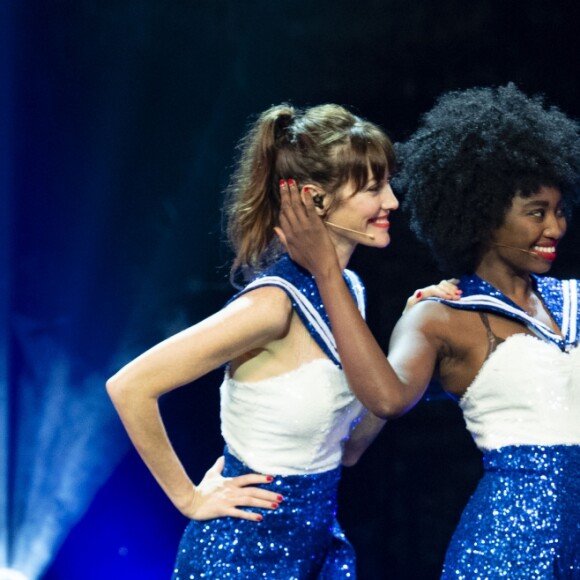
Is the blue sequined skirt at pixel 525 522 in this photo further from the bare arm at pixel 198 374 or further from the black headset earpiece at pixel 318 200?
the black headset earpiece at pixel 318 200

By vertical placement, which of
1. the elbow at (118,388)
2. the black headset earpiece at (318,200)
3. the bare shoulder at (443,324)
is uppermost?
the black headset earpiece at (318,200)

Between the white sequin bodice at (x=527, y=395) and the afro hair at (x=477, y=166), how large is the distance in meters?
0.29

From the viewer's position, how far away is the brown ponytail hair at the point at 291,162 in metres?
2.29

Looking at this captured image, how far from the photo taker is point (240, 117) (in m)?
3.51

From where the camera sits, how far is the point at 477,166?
2.40 metres

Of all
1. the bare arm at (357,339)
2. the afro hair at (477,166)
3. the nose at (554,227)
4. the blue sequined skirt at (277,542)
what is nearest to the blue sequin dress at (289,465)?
the blue sequined skirt at (277,542)

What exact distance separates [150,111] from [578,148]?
5.04 feet

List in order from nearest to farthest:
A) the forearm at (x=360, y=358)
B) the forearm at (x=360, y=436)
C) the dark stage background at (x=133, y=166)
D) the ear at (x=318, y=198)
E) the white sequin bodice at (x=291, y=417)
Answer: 1. the forearm at (x=360, y=358)
2. the white sequin bodice at (x=291, y=417)
3. the ear at (x=318, y=198)
4. the forearm at (x=360, y=436)
5. the dark stage background at (x=133, y=166)

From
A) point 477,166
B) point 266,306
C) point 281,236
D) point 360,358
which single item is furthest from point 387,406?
point 477,166

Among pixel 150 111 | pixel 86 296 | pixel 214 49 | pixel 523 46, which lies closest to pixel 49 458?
pixel 86 296

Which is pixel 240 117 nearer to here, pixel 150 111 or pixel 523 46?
pixel 150 111

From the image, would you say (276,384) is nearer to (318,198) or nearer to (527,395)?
(318,198)

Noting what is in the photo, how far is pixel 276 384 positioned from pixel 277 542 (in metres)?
0.33

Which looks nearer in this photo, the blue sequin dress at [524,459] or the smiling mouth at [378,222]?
the blue sequin dress at [524,459]
